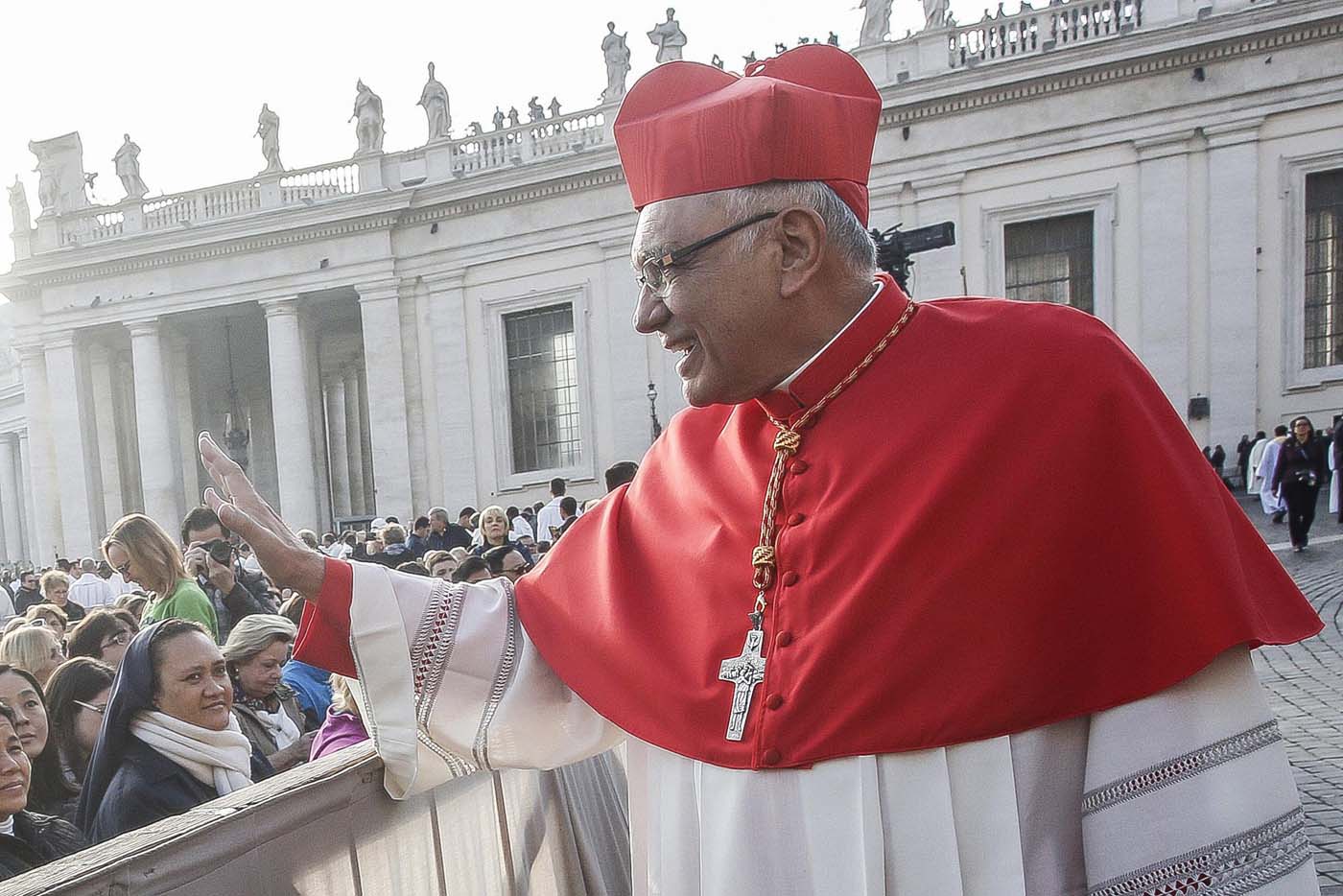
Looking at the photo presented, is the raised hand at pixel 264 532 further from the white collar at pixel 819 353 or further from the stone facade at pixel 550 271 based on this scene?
the stone facade at pixel 550 271

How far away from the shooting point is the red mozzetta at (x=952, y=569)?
4.67ft

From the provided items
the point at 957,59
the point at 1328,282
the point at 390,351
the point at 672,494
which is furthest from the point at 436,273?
the point at 672,494

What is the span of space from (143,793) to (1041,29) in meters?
18.3

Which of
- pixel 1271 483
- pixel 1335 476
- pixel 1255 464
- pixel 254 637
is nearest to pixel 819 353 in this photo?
pixel 254 637

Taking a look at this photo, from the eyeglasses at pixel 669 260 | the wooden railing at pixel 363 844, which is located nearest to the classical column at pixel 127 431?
the wooden railing at pixel 363 844

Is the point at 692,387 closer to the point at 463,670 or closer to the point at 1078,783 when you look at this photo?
the point at 463,670

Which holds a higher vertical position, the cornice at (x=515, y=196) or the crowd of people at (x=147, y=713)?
the cornice at (x=515, y=196)

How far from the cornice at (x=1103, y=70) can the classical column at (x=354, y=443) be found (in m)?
16.3

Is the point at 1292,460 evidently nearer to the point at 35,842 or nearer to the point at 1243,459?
the point at 1243,459

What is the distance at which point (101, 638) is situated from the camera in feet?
14.1

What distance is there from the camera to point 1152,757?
1381 mm

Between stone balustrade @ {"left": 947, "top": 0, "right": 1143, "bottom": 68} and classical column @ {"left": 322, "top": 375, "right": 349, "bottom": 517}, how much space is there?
18.0 meters

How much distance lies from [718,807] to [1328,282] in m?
18.3

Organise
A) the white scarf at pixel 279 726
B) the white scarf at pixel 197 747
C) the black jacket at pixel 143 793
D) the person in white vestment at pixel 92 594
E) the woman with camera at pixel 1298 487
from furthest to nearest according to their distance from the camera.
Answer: the woman with camera at pixel 1298 487, the person in white vestment at pixel 92 594, the white scarf at pixel 279 726, the white scarf at pixel 197 747, the black jacket at pixel 143 793
